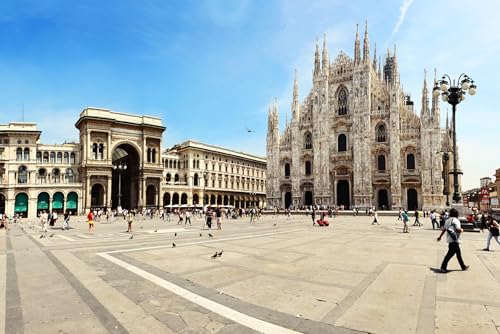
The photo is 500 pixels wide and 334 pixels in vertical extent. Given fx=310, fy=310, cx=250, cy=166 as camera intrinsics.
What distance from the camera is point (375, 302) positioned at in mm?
5520

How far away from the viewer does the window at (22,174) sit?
49344 millimetres

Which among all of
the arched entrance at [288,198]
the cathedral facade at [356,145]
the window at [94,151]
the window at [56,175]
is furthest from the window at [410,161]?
the window at [56,175]

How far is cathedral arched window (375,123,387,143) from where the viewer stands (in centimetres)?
4994

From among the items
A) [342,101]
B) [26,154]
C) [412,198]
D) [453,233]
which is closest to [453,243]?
[453,233]

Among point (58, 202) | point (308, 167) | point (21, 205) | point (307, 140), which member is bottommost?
point (21, 205)

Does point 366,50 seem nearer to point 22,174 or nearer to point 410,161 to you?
point 410,161

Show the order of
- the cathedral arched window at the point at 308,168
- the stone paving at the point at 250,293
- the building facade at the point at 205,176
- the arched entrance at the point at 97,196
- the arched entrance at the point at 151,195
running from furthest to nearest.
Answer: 1. the building facade at the point at 205,176
2. the arched entrance at the point at 151,195
3. the cathedral arched window at the point at 308,168
4. the arched entrance at the point at 97,196
5. the stone paving at the point at 250,293

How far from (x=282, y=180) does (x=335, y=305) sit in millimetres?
52586

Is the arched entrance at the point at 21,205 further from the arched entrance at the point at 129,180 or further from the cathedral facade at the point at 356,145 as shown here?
the cathedral facade at the point at 356,145

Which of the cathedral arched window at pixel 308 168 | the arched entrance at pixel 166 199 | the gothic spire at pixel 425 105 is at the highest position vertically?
the gothic spire at pixel 425 105

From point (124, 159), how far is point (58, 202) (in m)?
16.1

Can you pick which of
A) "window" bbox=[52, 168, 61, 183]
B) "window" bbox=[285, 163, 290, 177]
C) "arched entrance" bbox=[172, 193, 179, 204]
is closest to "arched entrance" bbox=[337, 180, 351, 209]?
"window" bbox=[285, 163, 290, 177]

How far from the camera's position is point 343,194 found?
53312 millimetres

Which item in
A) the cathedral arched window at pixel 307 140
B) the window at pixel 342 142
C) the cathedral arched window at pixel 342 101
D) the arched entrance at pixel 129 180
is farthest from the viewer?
the arched entrance at pixel 129 180
